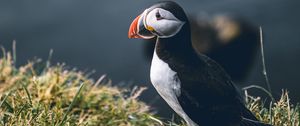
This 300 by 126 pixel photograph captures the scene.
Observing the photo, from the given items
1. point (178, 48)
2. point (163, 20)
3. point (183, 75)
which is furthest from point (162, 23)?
point (183, 75)

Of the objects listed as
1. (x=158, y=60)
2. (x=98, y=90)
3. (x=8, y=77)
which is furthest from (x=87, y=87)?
(x=158, y=60)

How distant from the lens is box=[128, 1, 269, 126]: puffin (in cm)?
427

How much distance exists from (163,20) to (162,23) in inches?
0.7

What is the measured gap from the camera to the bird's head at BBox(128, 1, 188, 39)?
13.9ft

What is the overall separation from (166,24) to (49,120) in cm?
163

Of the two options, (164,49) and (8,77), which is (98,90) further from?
(164,49)

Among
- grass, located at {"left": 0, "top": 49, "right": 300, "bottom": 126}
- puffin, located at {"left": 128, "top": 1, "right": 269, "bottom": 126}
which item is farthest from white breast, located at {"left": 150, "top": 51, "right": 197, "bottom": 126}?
grass, located at {"left": 0, "top": 49, "right": 300, "bottom": 126}

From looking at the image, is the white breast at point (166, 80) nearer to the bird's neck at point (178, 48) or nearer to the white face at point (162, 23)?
the bird's neck at point (178, 48)

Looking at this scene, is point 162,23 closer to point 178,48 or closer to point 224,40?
point 178,48

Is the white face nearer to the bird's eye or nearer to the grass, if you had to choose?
the bird's eye

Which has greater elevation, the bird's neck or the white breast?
the bird's neck

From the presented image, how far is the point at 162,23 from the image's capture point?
4.25 meters

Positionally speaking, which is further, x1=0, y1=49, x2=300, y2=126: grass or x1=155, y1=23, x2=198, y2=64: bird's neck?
x1=0, y1=49, x2=300, y2=126: grass

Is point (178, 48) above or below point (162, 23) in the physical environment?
below
